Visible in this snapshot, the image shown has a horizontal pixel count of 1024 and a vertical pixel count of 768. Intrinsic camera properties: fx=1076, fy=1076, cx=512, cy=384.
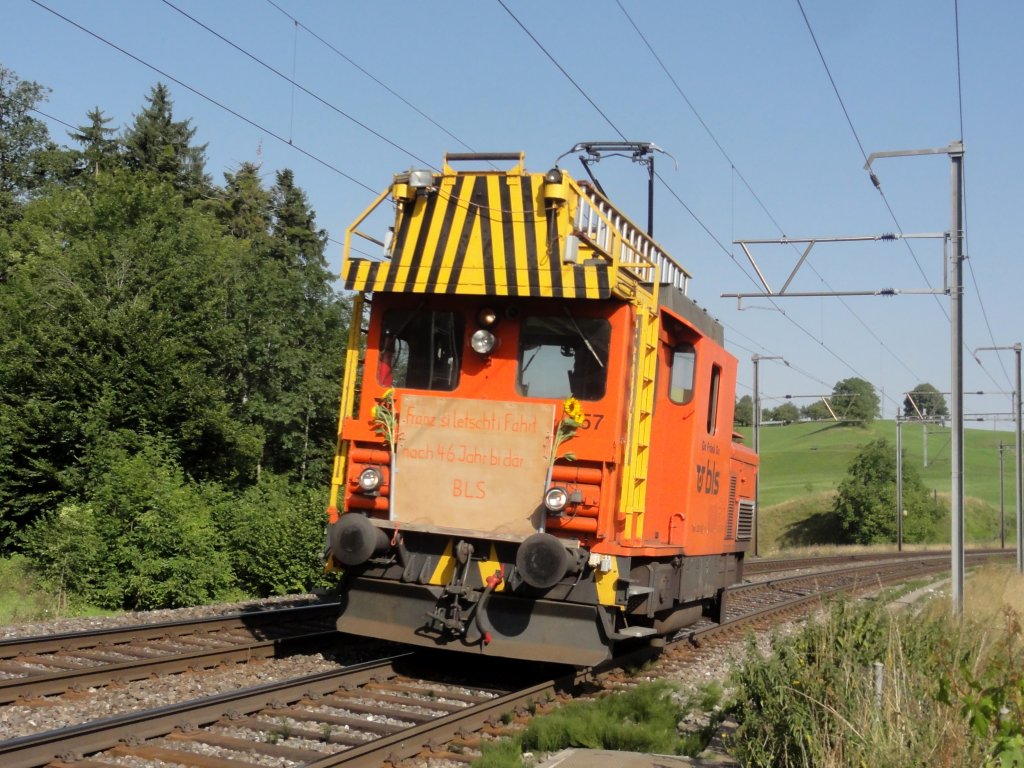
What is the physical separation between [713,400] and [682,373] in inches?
36.6

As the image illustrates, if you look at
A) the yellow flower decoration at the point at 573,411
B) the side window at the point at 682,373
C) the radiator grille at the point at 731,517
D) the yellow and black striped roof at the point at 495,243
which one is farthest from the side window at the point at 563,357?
the radiator grille at the point at 731,517

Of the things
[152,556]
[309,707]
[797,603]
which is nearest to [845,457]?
[797,603]

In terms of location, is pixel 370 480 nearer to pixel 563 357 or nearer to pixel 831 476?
pixel 563 357

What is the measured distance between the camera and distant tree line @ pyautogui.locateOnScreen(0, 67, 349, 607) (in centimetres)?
1574

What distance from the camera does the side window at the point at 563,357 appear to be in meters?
8.89

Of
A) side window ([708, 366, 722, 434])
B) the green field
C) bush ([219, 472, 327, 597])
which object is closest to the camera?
side window ([708, 366, 722, 434])

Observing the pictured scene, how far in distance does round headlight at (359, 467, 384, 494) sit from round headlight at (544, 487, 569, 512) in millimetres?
1468

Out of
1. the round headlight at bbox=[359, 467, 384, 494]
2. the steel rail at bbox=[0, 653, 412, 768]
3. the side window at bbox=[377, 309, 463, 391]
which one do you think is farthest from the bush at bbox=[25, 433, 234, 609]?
the steel rail at bbox=[0, 653, 412, 768]

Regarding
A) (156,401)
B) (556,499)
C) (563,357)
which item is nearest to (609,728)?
(556,499)

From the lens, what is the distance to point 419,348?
936cm

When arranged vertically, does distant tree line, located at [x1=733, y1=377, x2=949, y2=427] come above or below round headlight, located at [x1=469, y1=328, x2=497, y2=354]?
above

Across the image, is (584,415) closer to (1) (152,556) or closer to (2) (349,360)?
(2) (349,360)

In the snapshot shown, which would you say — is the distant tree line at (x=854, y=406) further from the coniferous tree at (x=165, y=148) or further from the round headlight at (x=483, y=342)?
the round headlight at (x=483, y=342)

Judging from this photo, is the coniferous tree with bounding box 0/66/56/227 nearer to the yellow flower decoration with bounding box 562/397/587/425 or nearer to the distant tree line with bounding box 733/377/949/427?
the yellow flower decoration with bounding box 562/397/587/425
